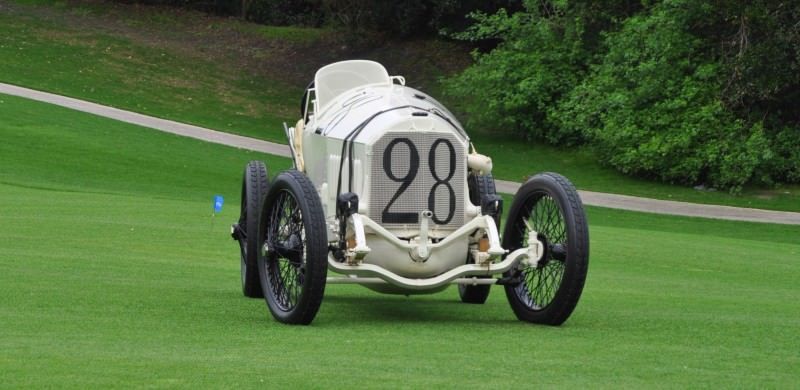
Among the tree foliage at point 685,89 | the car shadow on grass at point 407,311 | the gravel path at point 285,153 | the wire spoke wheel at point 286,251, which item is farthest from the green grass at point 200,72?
the wire spoke wheel at point 286,251

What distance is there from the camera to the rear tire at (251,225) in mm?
11438

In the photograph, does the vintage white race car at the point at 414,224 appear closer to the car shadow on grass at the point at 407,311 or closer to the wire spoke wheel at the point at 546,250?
the wire spoke wheel at the point at 546,250

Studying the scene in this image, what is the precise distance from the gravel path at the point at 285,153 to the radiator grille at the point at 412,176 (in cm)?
2109

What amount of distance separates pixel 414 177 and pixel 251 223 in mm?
2030

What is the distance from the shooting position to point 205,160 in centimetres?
3375

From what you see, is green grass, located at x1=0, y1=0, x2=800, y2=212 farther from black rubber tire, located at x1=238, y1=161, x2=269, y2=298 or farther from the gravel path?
black rubber tire, located at x1=238, y1=161, x2=269, y2=298

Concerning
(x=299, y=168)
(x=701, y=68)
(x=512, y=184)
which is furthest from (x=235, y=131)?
(x=299, y=168)

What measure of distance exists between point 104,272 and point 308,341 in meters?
4.75

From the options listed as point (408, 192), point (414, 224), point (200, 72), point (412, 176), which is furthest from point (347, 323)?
point (200, 72)

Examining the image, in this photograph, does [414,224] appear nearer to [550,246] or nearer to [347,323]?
[347,323]

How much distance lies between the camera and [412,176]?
10062 mm

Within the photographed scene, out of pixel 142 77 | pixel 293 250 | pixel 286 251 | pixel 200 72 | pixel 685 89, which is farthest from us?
pixel 200 72

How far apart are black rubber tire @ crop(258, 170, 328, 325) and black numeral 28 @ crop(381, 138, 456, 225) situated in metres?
0.67

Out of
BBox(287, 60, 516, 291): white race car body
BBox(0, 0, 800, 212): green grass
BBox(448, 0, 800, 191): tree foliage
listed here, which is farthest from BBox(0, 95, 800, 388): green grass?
BBox(0, 0, 800, 212): green grass
